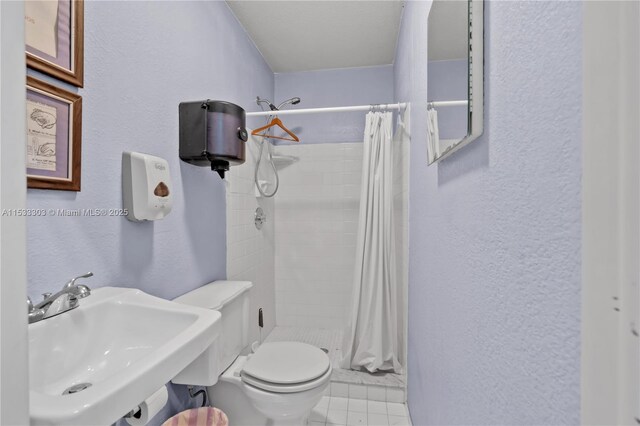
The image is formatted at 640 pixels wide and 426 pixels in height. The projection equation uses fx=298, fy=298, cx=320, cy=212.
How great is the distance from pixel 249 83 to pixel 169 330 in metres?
1.77

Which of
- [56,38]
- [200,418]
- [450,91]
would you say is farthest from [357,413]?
[56,38]

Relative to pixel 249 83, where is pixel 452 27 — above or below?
below

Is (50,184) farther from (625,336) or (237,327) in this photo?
(625,336)

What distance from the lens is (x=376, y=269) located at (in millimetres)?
1896

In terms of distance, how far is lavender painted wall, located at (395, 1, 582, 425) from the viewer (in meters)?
0.36

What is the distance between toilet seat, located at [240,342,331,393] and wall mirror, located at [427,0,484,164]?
1.04m

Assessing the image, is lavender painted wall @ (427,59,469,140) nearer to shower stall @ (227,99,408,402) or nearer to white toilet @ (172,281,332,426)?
white toilet @ (172,281,332,426)

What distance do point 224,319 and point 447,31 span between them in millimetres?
1359

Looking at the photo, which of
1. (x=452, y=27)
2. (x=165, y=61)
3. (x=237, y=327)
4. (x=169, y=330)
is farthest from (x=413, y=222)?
(x=165, y=61)

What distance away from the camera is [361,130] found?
2.55 m

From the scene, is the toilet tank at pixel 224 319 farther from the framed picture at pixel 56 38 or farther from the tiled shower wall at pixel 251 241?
the framed picture at pixel 56 38

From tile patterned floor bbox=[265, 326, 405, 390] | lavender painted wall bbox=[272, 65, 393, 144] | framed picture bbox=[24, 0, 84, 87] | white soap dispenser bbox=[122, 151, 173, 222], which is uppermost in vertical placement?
lavender painted wall bbox=[272, 65, 393, 144]

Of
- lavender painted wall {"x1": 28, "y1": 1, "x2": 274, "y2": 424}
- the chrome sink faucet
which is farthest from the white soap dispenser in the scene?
the chrome sink faucet

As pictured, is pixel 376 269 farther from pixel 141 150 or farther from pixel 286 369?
pixel 141 150
